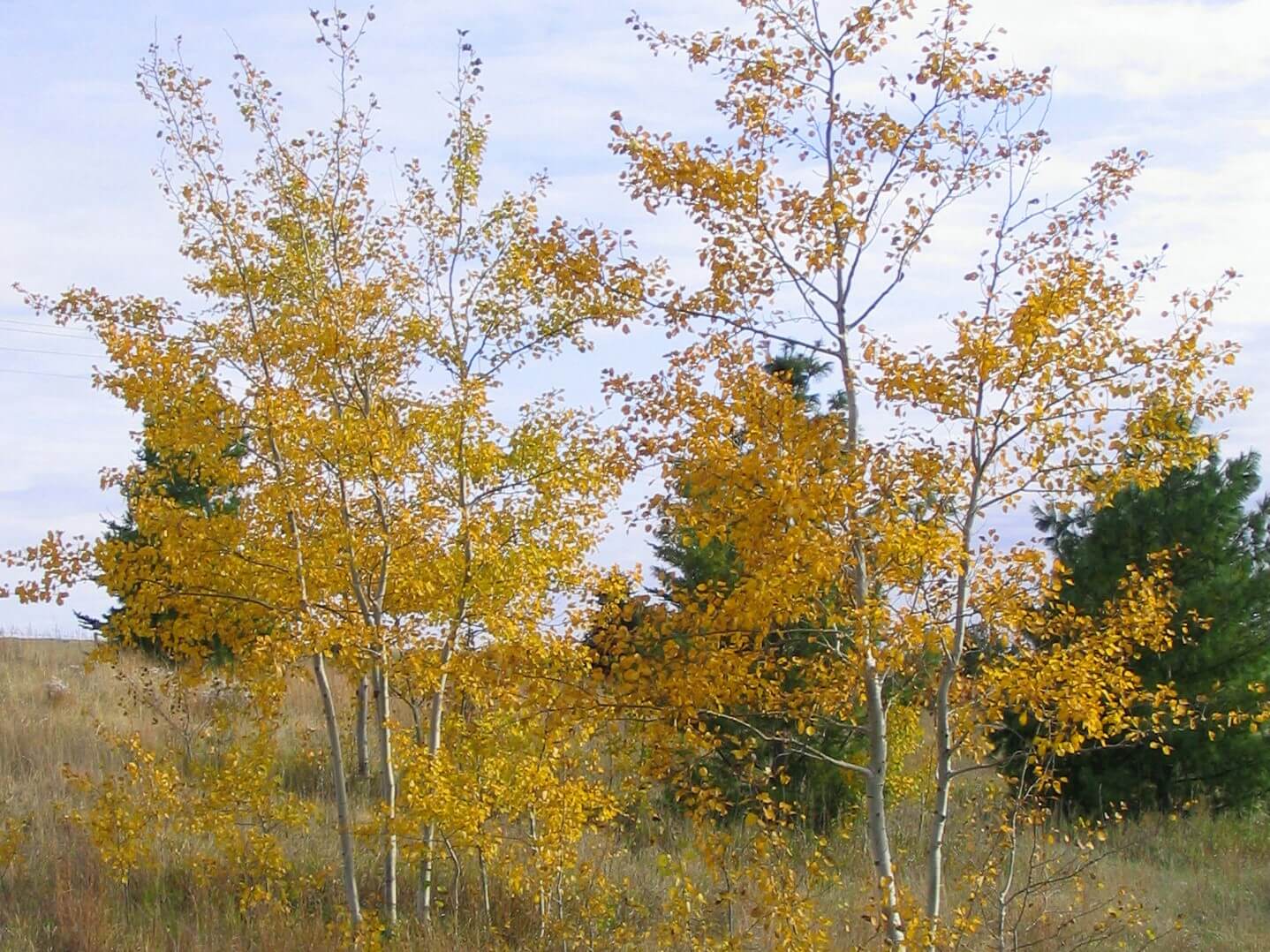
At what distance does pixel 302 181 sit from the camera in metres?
9.80

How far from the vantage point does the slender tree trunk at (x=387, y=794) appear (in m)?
9.05

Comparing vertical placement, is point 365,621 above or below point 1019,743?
above

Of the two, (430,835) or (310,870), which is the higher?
(430,835)

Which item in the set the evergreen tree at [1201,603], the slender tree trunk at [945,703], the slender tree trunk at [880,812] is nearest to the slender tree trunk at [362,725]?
the slender tree trunk at [880,812]

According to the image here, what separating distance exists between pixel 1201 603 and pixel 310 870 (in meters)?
9.89

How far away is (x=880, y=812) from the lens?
19.8 ft

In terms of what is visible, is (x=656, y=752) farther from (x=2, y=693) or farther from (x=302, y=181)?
(x=2, y=693)

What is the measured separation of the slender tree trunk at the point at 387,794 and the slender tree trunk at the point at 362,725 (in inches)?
77.7

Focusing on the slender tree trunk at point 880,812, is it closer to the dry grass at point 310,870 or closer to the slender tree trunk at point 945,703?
the slender tree trunk at point 945,703

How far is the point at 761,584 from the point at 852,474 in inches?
25.2

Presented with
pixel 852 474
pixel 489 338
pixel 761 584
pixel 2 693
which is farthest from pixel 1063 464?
pixel 2 693

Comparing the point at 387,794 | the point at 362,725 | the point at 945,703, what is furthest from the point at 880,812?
the point at 362,725

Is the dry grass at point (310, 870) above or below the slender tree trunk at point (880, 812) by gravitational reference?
below

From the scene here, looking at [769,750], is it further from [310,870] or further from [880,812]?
[880,812]
